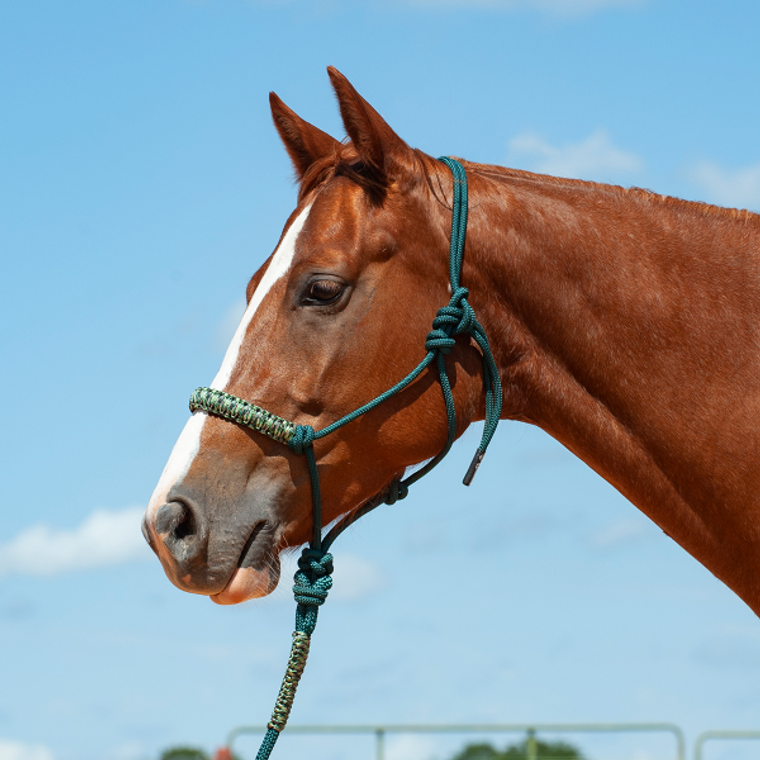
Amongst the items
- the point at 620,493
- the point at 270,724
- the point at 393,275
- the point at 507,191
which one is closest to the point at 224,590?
the point at 270,724

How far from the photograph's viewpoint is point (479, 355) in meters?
3.47

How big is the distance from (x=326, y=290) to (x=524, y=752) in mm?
10282

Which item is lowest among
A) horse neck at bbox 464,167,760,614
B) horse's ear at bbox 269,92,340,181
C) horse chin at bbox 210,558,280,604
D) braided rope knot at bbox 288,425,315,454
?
horse chin at bbox 210,558,280,604

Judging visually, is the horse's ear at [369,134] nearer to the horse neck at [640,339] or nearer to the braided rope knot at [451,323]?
the horse neck at [640,339]

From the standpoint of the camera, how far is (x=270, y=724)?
338cm

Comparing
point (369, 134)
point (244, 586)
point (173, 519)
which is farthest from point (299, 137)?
point (244, 586)

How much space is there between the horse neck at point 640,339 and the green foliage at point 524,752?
9368mm

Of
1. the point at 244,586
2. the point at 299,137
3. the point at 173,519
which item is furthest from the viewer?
the point at 299,137

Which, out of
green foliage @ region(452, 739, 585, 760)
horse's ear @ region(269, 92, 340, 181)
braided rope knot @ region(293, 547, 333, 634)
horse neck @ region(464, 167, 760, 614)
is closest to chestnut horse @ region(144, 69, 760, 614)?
horse neck @ region(464, 167, 760, 614)

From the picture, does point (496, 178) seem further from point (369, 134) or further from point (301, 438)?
point (301, 438)

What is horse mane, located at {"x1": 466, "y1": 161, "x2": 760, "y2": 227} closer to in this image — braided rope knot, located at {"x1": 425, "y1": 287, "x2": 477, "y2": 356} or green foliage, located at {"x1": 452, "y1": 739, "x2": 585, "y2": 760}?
braided rope knot, located at {"x1": 425, "y1": 287, "x2": 477, "y2": 356}

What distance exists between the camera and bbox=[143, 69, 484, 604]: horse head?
3.16m

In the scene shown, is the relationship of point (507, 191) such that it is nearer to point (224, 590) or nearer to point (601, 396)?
point (601, 396)

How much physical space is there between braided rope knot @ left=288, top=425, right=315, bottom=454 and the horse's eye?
17.1 inches
